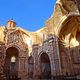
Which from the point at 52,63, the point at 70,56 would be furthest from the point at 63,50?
the point at 52,63

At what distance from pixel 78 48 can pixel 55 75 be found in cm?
586

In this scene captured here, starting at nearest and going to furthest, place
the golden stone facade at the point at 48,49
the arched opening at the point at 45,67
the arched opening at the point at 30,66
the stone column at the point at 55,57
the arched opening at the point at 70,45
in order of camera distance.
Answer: the stone column at the point at 55,57 → the golden stone facade at the point at 48,49 → the arched opening at the point at 70,45 → the arched opening at the point at 45,67 → the arched opening at the point at 30,66

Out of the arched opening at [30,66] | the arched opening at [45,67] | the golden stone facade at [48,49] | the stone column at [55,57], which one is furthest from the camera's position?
the arched opening at [30,66]

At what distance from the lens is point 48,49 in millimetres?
20484

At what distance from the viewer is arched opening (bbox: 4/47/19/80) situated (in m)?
23.1

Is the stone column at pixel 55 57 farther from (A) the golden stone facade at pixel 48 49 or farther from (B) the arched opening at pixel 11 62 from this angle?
(B) the arched opening at pixel 11 62

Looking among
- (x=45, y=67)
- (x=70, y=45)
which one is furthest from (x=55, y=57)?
(x=70, y=45)

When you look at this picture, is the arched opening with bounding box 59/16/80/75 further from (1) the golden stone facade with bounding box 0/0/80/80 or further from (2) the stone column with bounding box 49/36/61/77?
(2) the stone column with bounding box 49/36/61/77

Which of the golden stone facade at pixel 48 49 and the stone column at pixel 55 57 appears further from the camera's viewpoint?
the golden stone facade at pixel 48 49

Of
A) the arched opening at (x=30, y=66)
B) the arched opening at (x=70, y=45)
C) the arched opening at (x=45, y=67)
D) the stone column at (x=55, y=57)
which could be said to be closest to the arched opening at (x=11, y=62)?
the arched opening at (x=30, y=66)

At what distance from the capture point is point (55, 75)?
60.3ft

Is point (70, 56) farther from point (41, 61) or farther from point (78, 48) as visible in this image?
point (41, 61)

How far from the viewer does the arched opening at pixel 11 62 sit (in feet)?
75.6

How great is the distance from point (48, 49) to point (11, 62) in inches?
265
